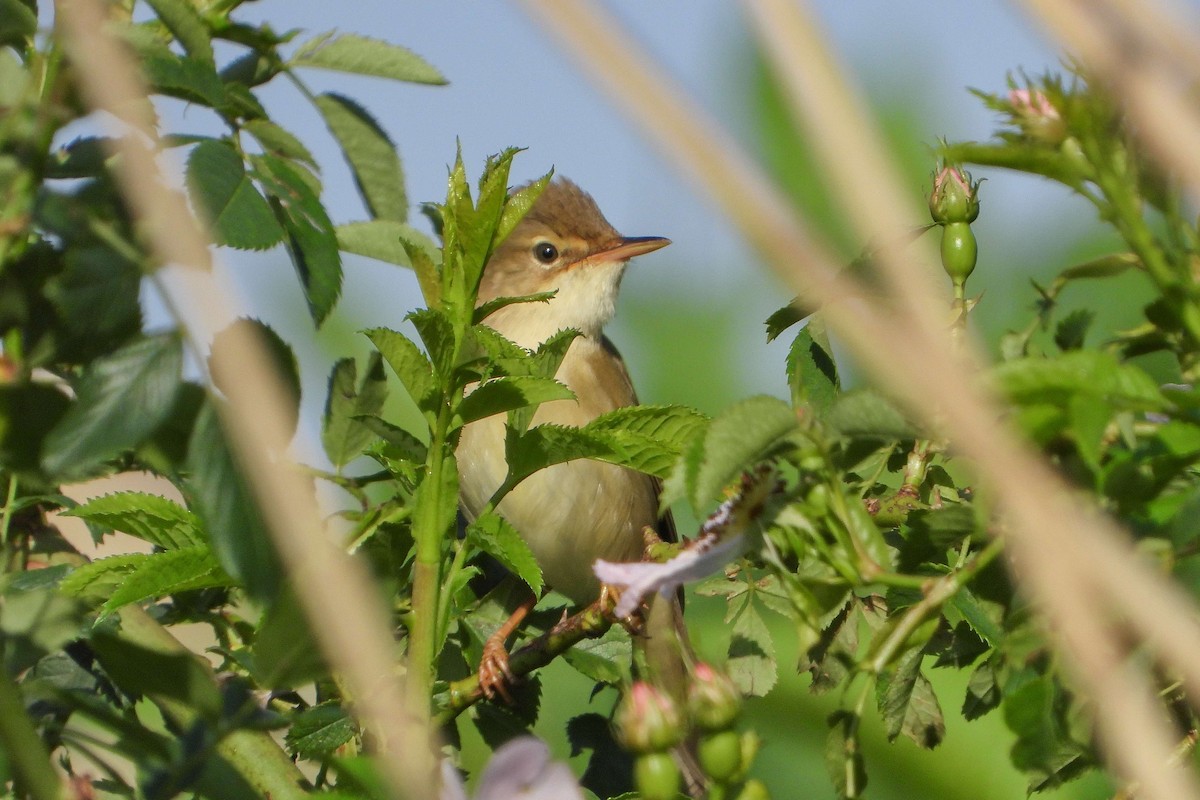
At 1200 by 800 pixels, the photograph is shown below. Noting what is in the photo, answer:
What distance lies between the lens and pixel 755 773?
6.57ft

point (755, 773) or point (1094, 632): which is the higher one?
point (1094, 632)

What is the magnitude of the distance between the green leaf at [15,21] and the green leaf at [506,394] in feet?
2.37

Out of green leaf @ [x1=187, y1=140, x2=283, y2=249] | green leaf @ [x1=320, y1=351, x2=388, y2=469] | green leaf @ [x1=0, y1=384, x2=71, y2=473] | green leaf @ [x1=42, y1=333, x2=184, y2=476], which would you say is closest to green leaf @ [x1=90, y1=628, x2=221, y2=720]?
green leaf @ [x1=42, y1=333, x2=184, y2=476]

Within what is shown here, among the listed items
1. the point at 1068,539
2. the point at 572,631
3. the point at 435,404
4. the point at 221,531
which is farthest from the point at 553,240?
the point at 1068,539

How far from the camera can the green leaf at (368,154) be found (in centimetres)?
204

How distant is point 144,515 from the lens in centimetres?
155

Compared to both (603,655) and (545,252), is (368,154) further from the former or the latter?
(545,252)

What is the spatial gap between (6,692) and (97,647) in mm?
58

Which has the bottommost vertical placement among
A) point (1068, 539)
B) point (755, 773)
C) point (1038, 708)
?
point (755, 773)

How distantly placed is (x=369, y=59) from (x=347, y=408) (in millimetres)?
533

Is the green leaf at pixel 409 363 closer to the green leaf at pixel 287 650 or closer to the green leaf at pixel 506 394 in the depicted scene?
the green leaf at pixel 506 394

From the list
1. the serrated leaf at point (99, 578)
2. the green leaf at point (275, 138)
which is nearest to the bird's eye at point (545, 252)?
the green leaf at point (275, 138)

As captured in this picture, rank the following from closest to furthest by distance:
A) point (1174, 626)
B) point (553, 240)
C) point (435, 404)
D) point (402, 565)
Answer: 1. point (1174, 626)
2. point (435, 404)
3. point (402, 565)
4. point (553, 240)

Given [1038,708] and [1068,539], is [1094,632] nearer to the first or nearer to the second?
[1068,539]
